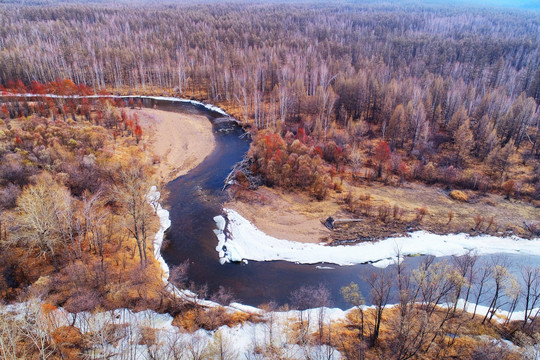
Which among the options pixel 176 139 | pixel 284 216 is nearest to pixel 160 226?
pixel 284 216

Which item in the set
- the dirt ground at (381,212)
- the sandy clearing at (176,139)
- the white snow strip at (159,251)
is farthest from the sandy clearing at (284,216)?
the sandy clearing at (176,139)

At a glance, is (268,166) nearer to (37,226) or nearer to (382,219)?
(382,219)

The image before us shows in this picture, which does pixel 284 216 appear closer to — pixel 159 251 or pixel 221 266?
pixel 221 266

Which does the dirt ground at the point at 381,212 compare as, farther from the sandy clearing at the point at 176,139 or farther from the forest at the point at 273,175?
the sandy clearing at the point at 176,139

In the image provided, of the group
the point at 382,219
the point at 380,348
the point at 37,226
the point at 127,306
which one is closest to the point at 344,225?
the point at 382,219

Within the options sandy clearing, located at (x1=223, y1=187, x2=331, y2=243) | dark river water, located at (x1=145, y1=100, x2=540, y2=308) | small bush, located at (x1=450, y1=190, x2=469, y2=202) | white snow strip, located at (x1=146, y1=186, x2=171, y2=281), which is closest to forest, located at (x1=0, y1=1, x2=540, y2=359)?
small bush, located at (x1=450, y1=190, x2=469, y2=202)

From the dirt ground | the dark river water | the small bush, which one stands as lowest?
the dark river water

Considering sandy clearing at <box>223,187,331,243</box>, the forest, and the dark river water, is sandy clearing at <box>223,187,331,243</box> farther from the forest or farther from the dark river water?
the dark river water
